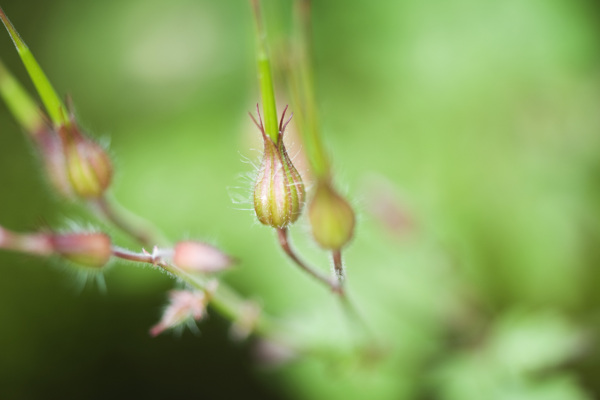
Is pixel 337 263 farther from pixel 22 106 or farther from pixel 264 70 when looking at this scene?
pixel 22 106

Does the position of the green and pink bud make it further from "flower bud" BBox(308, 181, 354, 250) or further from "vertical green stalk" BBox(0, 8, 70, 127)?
"vertical green stalk" BBox(0, 8, 70, 127)

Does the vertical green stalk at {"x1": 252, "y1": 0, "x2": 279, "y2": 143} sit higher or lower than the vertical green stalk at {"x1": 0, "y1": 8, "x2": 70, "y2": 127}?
lower

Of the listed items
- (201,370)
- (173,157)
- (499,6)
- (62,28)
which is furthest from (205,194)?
(499,6)

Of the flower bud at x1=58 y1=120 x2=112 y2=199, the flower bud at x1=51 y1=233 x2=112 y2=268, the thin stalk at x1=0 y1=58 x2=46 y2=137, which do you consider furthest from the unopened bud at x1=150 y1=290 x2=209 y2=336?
the thin stalk at x1=0 y1=58 x2=46 y2=137

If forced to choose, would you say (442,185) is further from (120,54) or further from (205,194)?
(120,54)

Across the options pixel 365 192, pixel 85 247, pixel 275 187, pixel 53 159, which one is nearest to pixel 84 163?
pixel 53 159
